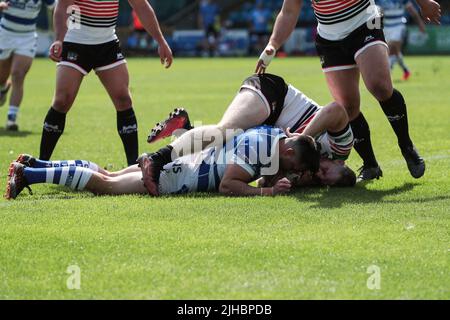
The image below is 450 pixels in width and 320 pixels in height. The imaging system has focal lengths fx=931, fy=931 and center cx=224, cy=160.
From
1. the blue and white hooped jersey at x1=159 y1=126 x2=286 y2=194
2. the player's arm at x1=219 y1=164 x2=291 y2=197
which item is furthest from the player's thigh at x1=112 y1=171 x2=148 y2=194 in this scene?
the player's arm at x1=219 y1=164 x2=291 y2=197

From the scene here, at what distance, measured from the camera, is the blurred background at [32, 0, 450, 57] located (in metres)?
36.7

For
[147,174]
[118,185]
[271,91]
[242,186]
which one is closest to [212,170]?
[242,186]

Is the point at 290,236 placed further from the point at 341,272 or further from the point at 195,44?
the point at 195,44

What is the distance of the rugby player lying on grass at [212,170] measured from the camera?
7098 mm

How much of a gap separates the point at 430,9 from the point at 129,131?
Result: 291 centimetres

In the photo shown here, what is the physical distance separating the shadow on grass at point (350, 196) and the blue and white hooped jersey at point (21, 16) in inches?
283

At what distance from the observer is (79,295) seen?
456cm

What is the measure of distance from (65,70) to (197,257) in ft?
11.8

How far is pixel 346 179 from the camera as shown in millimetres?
7605

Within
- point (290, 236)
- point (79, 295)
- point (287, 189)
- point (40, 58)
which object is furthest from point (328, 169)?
point (40, 58)

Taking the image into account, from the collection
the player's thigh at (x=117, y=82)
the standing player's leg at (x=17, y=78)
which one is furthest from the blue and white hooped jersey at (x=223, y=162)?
the standing player's leg at (x=17, y=78)

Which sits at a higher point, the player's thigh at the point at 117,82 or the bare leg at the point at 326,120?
the player's thigh at the point at 117,82

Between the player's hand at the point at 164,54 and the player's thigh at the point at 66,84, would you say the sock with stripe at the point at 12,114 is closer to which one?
the player's thigh at the point at 66,84
